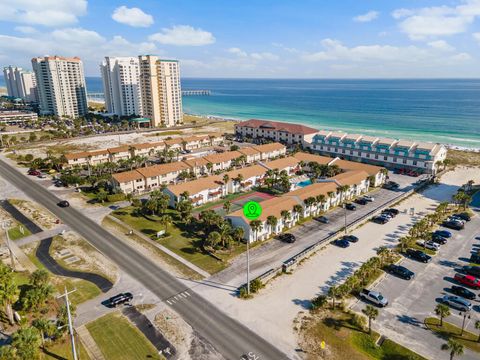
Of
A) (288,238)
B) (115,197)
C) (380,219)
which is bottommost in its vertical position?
(288,238)

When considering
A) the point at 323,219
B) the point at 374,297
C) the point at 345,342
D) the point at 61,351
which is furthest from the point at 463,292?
the point at 61,351

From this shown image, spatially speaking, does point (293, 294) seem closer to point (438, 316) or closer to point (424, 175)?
point (438, 316)

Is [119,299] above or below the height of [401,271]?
above

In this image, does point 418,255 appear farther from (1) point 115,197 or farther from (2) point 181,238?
(1) point 115,197

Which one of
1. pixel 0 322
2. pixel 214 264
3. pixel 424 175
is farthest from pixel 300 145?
pixel 0 322

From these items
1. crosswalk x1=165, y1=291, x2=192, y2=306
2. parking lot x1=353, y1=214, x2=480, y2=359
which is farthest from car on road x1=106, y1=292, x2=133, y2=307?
parking lot x1=353, y1=214, x2=480, y2=359

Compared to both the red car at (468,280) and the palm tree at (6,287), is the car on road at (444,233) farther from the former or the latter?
the palm tree at (6,287)

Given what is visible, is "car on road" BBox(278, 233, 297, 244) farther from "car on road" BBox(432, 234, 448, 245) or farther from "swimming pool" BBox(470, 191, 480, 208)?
"swimming pool" BBox(470, 191, 480, 208)
